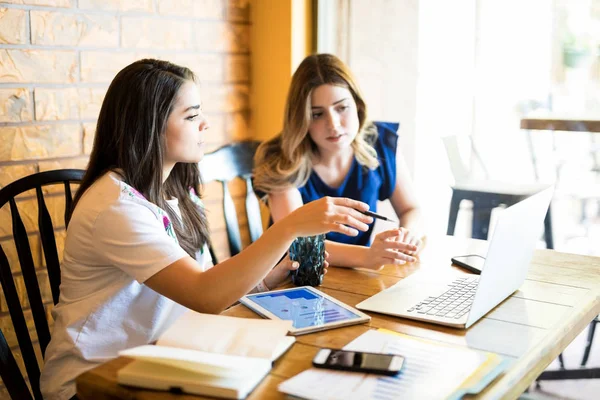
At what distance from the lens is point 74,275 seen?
1460mm

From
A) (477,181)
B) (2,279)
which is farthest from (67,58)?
(477,181)

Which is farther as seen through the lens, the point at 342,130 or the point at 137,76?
the point at 342,130

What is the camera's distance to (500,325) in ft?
3.98

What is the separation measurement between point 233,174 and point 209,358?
117 cm

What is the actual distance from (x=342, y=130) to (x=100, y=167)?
74 cm

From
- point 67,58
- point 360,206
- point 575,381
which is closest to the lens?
point 360,206

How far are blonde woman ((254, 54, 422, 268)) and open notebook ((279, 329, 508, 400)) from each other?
2.67 feet

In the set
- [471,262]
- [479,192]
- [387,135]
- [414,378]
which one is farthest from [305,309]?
[479,192]

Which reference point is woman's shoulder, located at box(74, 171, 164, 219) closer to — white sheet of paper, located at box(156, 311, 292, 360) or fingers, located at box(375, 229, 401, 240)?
white sheet of paper, located at box(156, 311, 292, 360)

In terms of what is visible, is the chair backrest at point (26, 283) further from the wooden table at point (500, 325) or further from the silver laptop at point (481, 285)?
the silver laptop at point (481, 285)

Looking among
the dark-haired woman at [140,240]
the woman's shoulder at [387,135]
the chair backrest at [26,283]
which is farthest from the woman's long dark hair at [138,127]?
the woman's shoulder at [387,135]

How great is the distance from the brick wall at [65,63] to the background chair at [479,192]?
87 cm

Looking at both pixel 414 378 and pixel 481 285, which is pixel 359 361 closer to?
pixel 414 378

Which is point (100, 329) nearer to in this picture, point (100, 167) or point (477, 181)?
point (100, 167)
